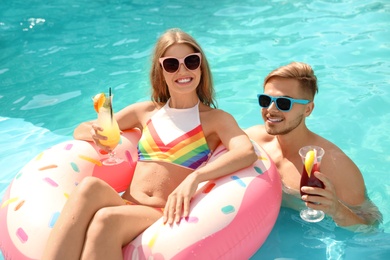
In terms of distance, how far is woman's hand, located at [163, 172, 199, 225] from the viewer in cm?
321

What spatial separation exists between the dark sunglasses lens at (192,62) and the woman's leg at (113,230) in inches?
42.8

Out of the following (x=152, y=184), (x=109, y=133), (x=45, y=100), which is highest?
(x=109, y=133)

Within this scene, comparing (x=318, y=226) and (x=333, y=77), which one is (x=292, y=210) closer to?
(x=318, y=226)

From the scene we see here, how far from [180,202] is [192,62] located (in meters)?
1.09

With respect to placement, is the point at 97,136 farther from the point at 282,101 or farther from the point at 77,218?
the point at 282,101

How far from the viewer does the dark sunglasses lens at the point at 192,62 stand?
3824 mm

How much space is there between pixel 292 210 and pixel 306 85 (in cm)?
101

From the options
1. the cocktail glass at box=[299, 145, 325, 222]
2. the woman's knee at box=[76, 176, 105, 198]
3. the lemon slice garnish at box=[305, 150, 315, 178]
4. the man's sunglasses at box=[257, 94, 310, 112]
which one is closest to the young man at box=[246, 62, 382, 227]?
the man's sunglasses at box=[257, 94, 310, 112]

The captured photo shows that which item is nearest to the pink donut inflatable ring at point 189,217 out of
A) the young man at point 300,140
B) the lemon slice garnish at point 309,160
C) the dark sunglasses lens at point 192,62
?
the young man at point 300,140

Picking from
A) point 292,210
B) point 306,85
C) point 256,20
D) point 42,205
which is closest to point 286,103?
point 306,85

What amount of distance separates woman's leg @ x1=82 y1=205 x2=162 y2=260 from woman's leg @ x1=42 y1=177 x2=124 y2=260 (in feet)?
0.16

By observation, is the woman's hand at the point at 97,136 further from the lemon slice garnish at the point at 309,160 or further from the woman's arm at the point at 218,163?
the lemon slice garnish at the point at 309,160

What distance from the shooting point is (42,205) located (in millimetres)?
3445

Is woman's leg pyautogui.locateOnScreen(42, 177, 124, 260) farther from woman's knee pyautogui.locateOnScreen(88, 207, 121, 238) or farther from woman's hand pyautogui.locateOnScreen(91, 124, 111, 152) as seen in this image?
woman's hand pyautogui.locateOnScreen(91, 124, 111, 152)
